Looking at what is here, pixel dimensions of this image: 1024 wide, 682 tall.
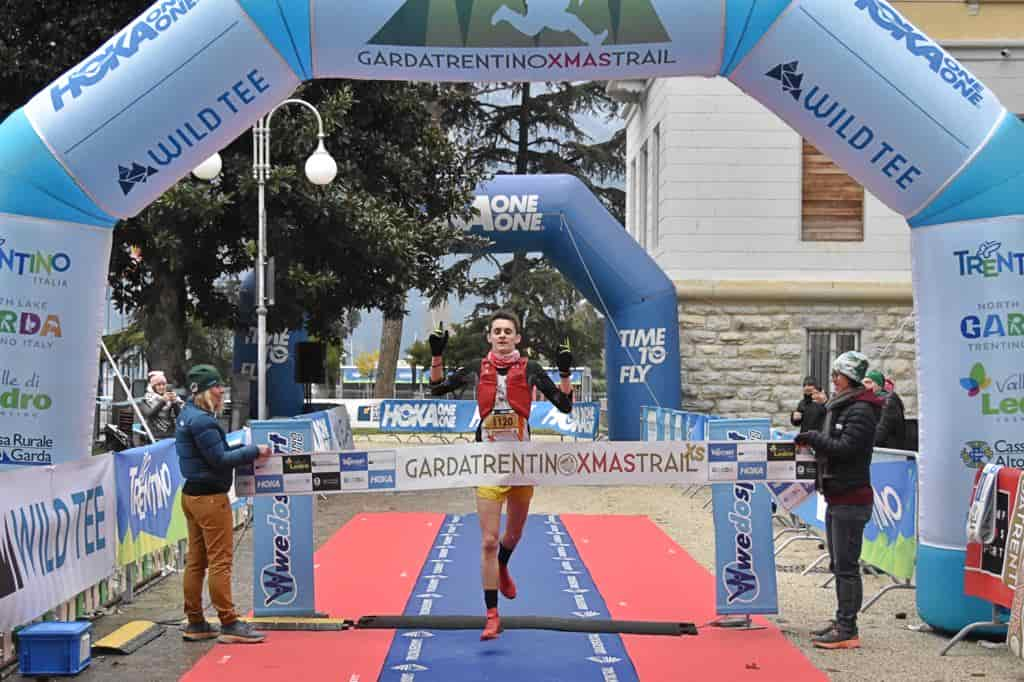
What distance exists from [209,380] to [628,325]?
15.6 metres

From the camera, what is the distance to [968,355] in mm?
9812

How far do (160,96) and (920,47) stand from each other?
5.09 metres

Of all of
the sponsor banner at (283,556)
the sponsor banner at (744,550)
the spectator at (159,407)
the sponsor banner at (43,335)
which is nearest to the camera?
the sponsor banner at (43,335)

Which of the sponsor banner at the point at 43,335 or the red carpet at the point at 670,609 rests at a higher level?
the sponsor banner at the point at 43,335

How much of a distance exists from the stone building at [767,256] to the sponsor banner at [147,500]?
1415 centimetres

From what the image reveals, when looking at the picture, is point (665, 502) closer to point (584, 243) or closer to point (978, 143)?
point (584, 243)

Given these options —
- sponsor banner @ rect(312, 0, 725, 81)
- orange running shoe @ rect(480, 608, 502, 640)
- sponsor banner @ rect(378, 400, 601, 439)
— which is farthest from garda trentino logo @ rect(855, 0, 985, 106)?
sponsor banner @ rect(378, 400, 601, 439)

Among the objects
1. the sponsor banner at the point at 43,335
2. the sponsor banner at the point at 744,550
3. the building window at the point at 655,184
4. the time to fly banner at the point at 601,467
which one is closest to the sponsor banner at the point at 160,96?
the sponsor banner at the point at 43,335

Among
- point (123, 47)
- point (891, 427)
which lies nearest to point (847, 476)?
point (123, 47)

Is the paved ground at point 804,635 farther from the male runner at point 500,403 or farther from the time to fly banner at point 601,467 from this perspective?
the male runner at point 500,403

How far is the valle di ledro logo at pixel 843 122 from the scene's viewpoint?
9.55m

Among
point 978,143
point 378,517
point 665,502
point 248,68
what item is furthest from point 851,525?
Answer: point 665,502

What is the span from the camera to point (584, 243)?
24.7 m

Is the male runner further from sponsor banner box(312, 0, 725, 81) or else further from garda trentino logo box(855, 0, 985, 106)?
garda trentino logo box(855, 0, 985, 106)
